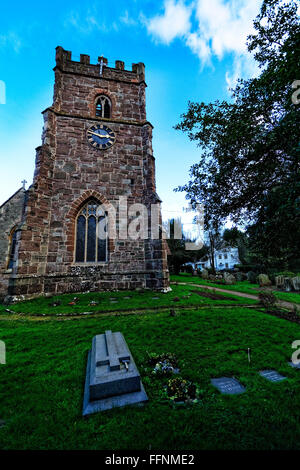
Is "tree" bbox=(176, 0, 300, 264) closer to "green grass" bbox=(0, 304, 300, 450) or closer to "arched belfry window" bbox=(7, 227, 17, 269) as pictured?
"green grass" bbox=(0, 304, 300, 450)

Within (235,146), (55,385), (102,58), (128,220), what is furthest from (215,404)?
(102,58)

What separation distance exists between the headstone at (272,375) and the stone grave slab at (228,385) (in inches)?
20.9

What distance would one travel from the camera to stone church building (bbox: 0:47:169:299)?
9930mm

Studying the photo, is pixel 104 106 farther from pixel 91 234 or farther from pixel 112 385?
pixel 112 385

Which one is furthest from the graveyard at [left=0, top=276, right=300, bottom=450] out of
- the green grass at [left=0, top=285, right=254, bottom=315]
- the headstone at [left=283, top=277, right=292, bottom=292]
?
the headstone at [left=283, top=277, right=292, bottom=292]

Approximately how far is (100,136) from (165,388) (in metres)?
13.4

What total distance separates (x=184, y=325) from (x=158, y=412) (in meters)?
3.25

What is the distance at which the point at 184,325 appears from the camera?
529 cm

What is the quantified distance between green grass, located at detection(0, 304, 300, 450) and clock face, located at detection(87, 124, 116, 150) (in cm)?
1102

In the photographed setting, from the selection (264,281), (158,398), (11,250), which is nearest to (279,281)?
(264,281)

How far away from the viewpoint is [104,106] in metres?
13.6

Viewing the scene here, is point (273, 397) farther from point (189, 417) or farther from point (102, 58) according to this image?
point (102, 58)

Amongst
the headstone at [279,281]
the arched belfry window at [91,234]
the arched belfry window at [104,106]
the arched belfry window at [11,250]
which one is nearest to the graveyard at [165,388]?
the arched belfry window at [91,234]

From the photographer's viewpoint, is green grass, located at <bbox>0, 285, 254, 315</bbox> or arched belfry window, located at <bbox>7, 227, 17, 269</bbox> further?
arched belfry window, located at <bbox>7, 227, 17, 269</bbox>
